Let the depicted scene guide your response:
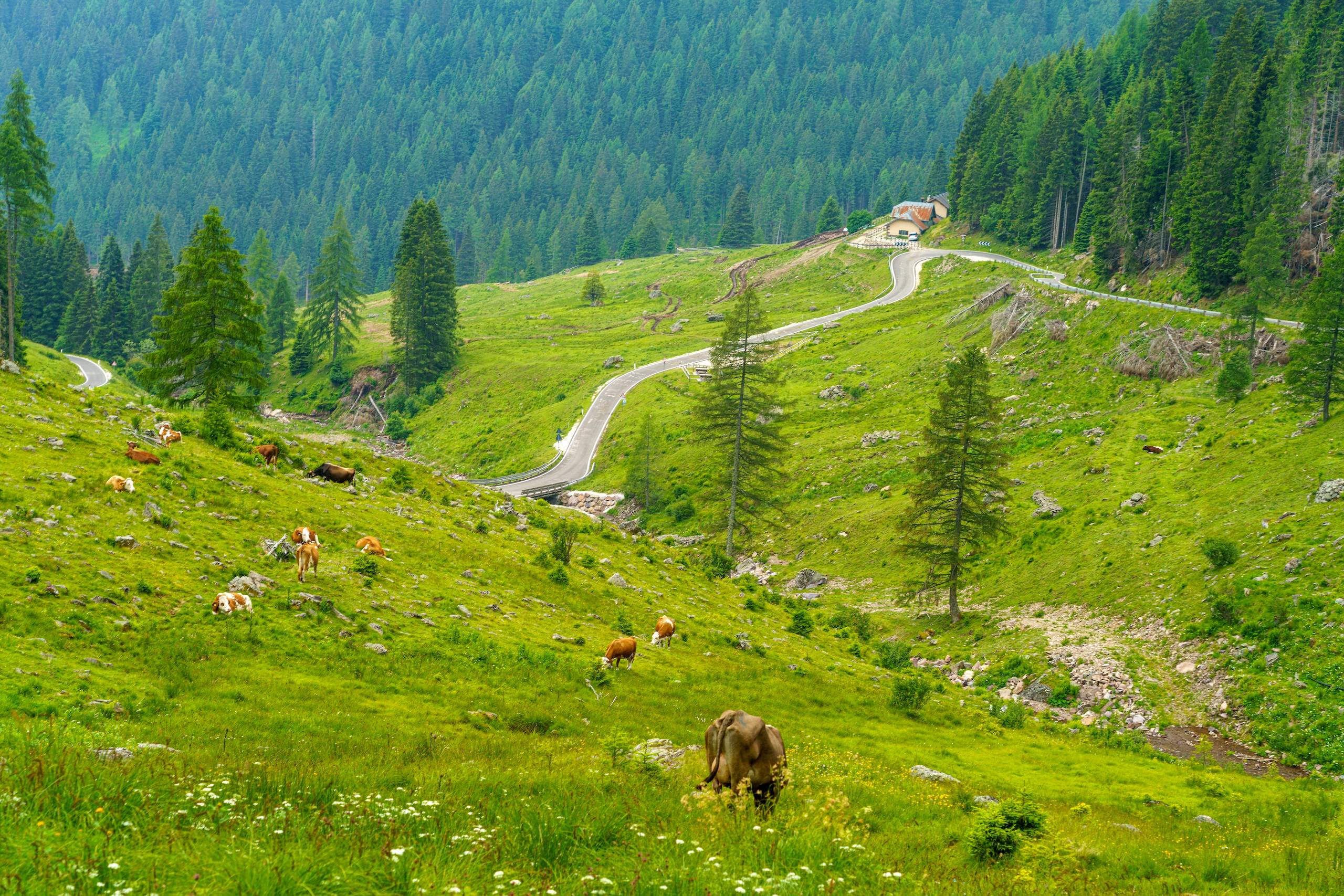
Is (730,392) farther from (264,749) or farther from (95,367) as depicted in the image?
(95,367)

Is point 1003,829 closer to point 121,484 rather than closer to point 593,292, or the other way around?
point 121,484

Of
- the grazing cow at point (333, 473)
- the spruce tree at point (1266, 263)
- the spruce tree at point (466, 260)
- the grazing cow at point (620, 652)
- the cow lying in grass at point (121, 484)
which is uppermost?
the spruce tree at point (466, 260)

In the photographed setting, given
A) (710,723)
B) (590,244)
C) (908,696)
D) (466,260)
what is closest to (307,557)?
(710,723)

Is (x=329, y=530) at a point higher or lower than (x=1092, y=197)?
lower

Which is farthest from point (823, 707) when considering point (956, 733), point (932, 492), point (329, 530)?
point (932, 492)

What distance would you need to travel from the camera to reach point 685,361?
9869 cm

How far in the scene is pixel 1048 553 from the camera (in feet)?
143

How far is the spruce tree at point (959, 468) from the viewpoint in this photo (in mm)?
41062

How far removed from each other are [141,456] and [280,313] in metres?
107

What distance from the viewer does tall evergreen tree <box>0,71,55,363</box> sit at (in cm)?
5406

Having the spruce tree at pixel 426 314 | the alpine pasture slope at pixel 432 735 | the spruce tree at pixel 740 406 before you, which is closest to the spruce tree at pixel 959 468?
the spruce tree at pixel 740 406

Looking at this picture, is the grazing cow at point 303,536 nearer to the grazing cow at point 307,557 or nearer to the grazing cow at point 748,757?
the grazing cow at point 307,557

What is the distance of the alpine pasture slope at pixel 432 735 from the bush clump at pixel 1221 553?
13181mm

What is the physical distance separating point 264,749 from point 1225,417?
53470mm
